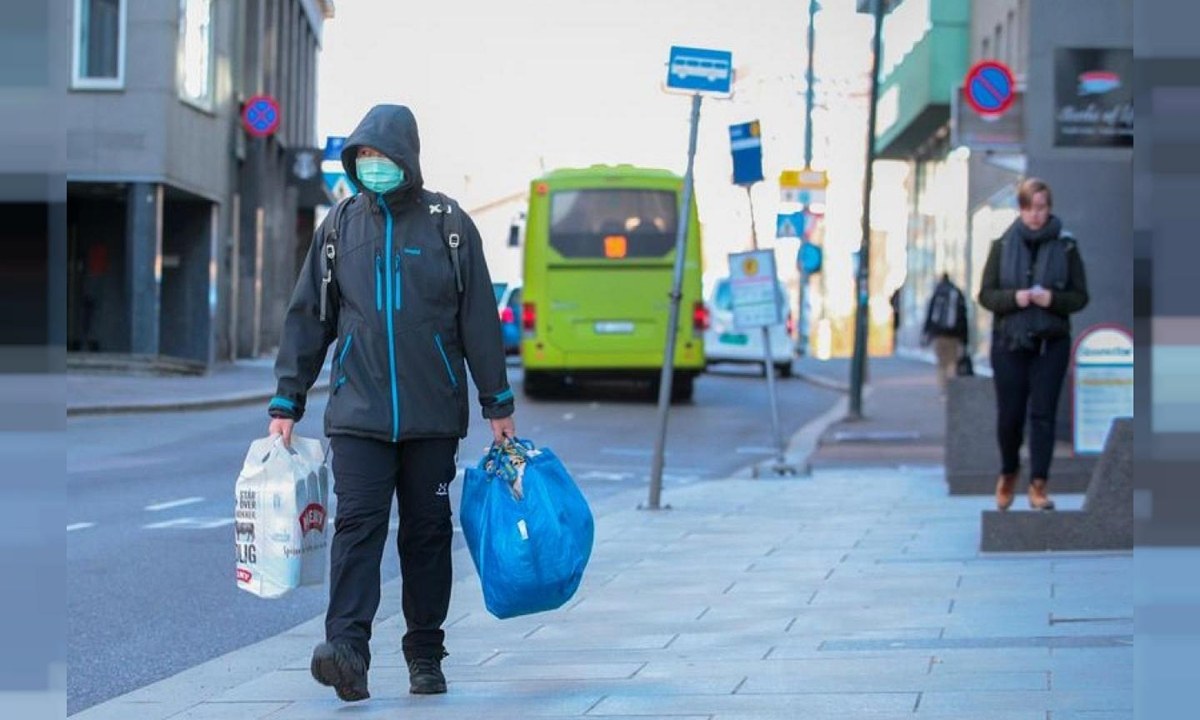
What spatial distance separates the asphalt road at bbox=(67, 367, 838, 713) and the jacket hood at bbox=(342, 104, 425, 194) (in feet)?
6.74

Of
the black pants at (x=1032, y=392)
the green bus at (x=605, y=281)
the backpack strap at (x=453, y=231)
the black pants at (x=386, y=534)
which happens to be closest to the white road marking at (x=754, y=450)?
the green bus at (x=605, y=281)

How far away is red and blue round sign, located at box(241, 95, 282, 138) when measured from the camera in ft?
81.0

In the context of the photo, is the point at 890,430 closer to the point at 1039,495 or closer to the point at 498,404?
the point at 1039,495

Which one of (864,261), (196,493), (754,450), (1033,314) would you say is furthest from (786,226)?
(1033,314)

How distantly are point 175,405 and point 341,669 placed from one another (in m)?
20.3

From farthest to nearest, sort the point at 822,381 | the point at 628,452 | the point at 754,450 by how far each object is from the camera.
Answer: the point at 822,381, the point at 754,450, the point at 628,452

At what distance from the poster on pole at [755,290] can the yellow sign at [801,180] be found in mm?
17750

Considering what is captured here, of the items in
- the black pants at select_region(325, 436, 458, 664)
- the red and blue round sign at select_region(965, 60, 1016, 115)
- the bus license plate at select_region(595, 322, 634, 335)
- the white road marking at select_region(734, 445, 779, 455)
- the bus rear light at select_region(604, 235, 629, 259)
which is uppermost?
the red and blue round sign at select_region(965, 60, 1016, 115)

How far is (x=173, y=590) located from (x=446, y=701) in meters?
4.00

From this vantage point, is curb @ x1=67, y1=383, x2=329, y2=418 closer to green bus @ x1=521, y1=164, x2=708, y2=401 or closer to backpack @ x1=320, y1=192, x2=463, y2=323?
green bus @ x1=521, y1=164, x2=708, y2=401

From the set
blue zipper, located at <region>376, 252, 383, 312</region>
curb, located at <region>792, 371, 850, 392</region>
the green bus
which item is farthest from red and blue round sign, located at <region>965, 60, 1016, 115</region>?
blue zipper, located at <region>376, 252, 383, 312</region>

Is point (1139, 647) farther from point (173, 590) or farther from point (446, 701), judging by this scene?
point (173, 590)

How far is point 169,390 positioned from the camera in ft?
96.1

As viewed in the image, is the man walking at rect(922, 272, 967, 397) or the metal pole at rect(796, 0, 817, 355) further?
the metal pole at rect(796, 0, 817, 355)
